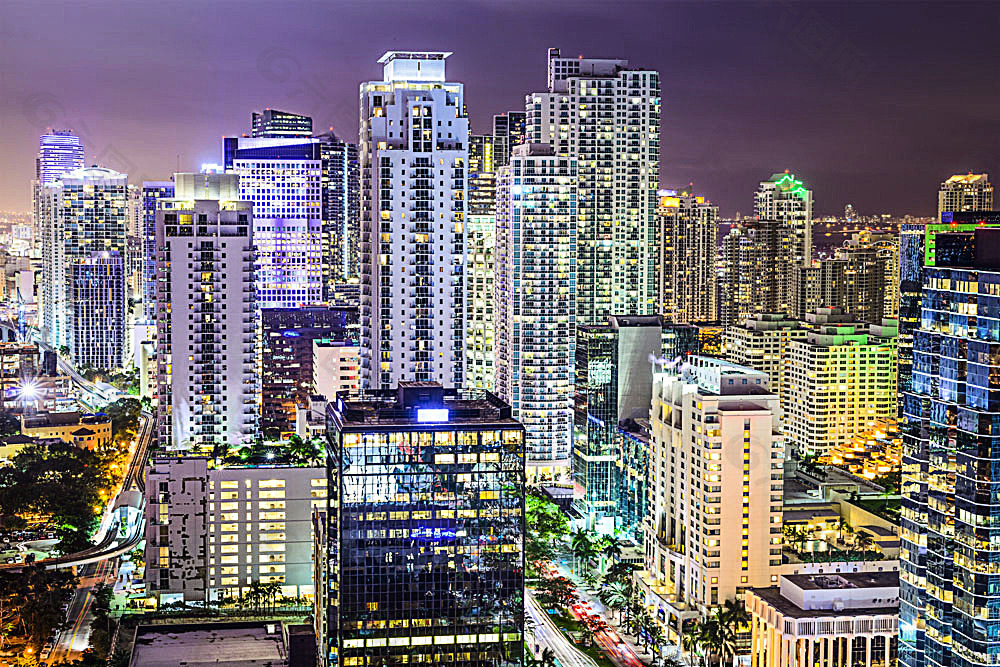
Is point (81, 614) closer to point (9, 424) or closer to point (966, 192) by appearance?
point (9, 424)

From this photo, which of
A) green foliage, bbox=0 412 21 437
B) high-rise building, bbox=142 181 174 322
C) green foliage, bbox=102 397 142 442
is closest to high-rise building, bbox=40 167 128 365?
high-rise building, bbox=142 181 174 322

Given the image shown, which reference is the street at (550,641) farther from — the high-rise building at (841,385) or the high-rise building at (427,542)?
the high-rise building at (841,385)

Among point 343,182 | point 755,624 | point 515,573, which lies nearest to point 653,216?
point 343,182

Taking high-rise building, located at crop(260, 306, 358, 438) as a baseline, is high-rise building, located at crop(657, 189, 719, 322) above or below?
above

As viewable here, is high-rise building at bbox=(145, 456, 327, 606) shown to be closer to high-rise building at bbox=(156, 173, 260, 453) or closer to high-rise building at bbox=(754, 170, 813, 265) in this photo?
high-rise building at bbox=(156, 173, 260, 453)

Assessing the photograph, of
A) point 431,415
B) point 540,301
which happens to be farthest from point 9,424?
point 431,415

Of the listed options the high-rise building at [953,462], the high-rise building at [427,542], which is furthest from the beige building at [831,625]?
the high-rise building at [953,462]

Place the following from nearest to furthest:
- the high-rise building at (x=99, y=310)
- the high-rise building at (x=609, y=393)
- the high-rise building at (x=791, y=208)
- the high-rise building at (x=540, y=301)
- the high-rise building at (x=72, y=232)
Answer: the high-rise building at (x=609, y=393) → the high-rise building at (x=540, y=301) → the high-rise building at (x=72, y=232) → the high-rise building at (x=791, y=208) → the high-rise building at (x=99, y=310)
